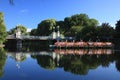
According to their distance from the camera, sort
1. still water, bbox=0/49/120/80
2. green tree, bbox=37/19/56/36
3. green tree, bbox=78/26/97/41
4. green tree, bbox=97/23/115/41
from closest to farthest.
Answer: still water, bbox=0/49/120/80, green tree, bbox=97/23/115/41, green tree, bbox=78/26/97/41, green tree, bbox=37/19/56/36

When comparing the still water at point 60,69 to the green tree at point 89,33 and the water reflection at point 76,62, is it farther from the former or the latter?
the green tree at point 89,33

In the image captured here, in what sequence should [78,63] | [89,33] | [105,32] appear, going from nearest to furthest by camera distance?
[78,63] → [105,32] → [89,33]

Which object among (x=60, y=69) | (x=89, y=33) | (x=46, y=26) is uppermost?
(x=46, y=26)

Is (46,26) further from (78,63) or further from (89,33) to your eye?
(78,63)

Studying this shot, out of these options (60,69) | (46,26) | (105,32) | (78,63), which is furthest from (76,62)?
(46,26)

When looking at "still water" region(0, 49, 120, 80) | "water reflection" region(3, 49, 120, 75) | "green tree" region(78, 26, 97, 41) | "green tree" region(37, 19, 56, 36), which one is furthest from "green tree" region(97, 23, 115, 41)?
"still water" region(0, 49, 120, 80)

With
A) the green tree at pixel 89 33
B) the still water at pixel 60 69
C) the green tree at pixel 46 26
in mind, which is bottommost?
the still water at pixel 60 69

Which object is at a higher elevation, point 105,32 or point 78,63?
point 105,32

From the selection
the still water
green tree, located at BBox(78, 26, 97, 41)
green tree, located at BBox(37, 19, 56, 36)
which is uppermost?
green tree, located at BBox(37, 19, 56, 36)

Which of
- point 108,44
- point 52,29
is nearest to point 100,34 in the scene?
point 108,44

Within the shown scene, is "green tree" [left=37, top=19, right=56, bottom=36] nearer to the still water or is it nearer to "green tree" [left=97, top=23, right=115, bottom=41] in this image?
"green tree" [left=97, top=23, right=115, bottom=41]

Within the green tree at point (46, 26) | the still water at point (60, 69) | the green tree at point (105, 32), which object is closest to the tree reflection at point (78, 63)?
the still water at point (60, 69)

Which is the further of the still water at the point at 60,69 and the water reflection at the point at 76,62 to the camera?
the water reflection at the point at 76,62

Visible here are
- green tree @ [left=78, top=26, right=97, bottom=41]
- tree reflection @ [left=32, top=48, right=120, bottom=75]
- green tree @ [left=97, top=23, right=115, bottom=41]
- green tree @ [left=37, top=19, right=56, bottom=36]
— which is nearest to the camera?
tree reflection @ [left=32, top=48, right=120, bottom=75]
